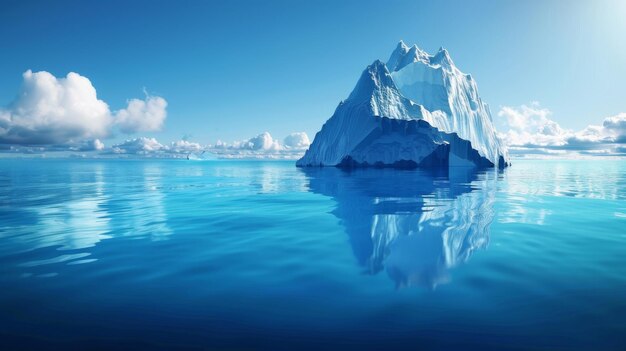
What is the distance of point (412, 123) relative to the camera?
4666 cm

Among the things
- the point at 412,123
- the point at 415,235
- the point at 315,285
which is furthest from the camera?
the point at 412,123

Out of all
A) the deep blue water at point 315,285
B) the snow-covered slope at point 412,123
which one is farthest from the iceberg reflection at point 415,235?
the snow-covered slope at point 412,123

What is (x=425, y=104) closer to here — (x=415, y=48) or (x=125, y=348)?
(x=415, y=48)

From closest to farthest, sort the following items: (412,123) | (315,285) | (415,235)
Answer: (315,285) < (415,235) < (412,123)

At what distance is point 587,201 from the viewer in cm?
1391

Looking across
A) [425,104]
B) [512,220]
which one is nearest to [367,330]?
[512,220]

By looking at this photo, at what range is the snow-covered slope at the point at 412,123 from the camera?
153 feet

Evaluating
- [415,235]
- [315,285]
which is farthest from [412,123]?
[315,285]

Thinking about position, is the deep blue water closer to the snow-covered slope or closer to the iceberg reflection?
the iceberg reflection

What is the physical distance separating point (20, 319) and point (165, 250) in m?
2.89

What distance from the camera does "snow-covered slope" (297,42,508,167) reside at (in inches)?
1831

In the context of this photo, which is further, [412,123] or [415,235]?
[412,123]

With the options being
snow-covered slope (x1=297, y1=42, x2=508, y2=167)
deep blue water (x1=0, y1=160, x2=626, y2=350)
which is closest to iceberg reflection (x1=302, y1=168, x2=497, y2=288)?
deep blue water (x1=0, y1=160, x2=626, y2=350)

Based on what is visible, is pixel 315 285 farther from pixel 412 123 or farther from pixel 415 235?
pixel 412 123
